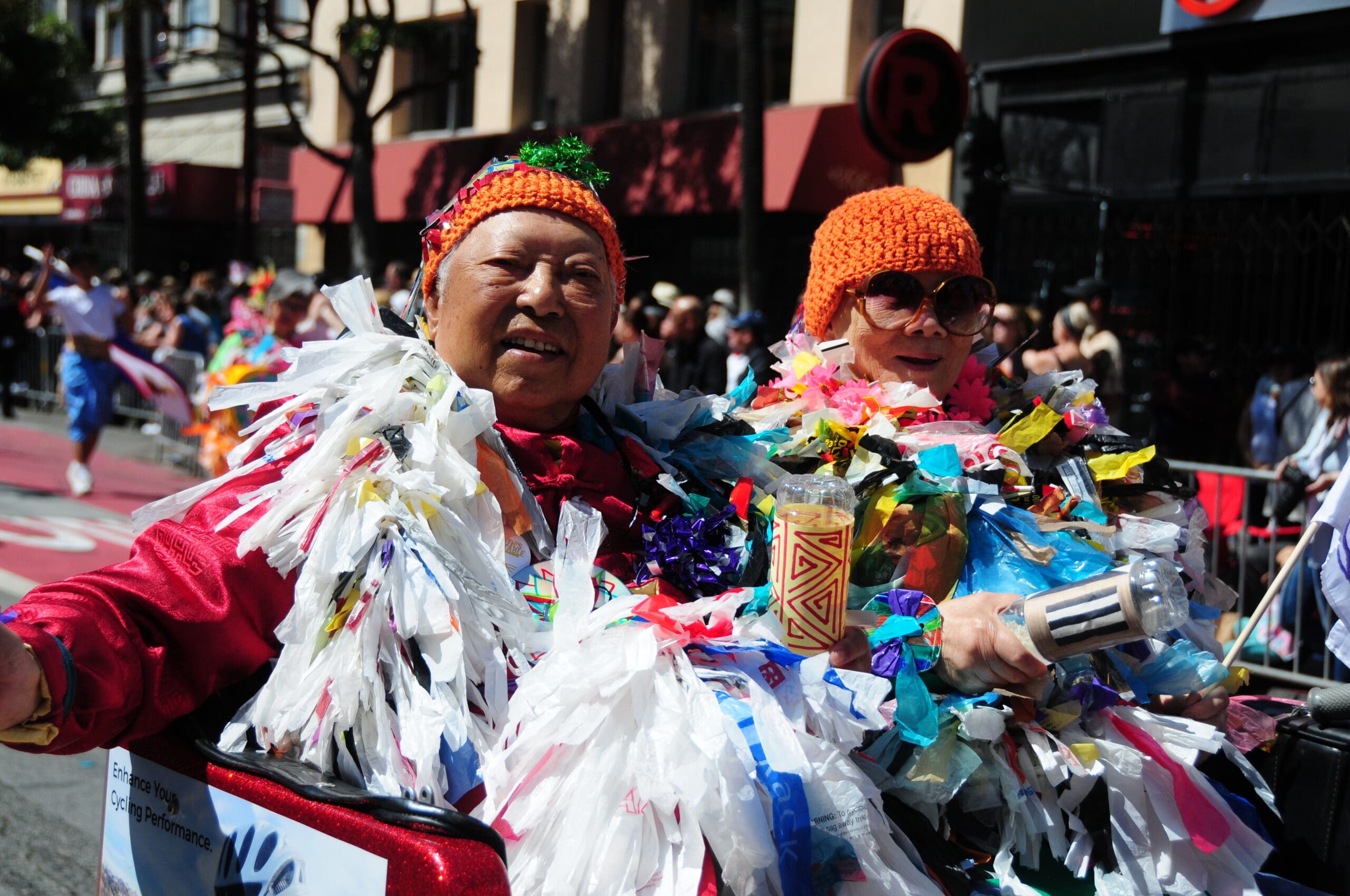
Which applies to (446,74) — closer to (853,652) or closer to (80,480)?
(80,480)

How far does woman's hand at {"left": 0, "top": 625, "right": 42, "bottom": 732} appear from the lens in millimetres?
1477

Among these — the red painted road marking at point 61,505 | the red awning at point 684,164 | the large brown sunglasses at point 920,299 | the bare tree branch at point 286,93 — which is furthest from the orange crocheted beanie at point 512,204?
the bare tree branch at point 286,93

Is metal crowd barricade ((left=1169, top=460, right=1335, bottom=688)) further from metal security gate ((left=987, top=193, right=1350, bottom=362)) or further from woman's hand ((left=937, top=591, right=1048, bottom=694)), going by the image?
woman's hand ((left=937, top=591, right=1048, bottom=694))

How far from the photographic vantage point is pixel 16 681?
1496mm

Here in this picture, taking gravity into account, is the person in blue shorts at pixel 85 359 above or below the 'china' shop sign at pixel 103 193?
below

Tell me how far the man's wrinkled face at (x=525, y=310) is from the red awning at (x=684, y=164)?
22.8ft

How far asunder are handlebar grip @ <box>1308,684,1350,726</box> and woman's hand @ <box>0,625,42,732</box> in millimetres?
2384

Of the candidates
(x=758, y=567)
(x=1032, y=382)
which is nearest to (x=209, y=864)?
(x=758, y=567)

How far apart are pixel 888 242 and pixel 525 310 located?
986mm

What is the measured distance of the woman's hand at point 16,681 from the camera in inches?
58.1

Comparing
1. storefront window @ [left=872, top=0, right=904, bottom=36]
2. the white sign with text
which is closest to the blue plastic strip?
the white sign with text

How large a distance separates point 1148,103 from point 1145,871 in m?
8.12

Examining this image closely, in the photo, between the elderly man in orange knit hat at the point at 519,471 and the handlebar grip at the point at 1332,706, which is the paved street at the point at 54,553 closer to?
the elderly man in orange knit hat at the point at 519,471

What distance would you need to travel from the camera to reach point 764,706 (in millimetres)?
1797
